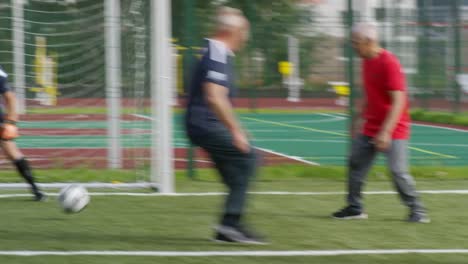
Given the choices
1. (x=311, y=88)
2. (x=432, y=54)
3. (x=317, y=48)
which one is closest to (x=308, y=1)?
(x=317, y=48)

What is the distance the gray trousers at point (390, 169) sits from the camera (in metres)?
7.98

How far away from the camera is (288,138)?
14.9 meters

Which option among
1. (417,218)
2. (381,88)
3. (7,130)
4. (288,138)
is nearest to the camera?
(381,88)

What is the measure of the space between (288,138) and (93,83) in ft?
A: 10.1

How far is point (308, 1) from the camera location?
11977 millimetres

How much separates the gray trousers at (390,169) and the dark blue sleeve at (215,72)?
1839 mm

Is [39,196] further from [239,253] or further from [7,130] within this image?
[239,253]

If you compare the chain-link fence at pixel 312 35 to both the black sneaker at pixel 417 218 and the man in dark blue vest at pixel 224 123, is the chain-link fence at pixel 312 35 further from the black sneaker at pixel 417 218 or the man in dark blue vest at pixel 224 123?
the man in dark blue vest at pixel 224 123

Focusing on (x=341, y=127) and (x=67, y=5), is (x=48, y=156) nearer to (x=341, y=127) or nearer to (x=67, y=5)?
(x=67, y=5)

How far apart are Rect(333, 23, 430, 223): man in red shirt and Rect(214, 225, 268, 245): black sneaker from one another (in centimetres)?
136

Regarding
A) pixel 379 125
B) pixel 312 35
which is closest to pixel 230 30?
pixel 379 125

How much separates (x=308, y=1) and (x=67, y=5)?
383 centimetres

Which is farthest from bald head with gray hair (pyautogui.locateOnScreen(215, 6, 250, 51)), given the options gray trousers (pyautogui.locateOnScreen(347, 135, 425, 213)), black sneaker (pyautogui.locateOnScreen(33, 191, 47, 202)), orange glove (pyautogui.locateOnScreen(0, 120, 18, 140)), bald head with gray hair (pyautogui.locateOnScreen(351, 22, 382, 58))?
black sneaker (pyautogui.locateOnScreen(33, 191, 47, 202))

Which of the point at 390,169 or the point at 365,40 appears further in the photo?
the point at 390,169
